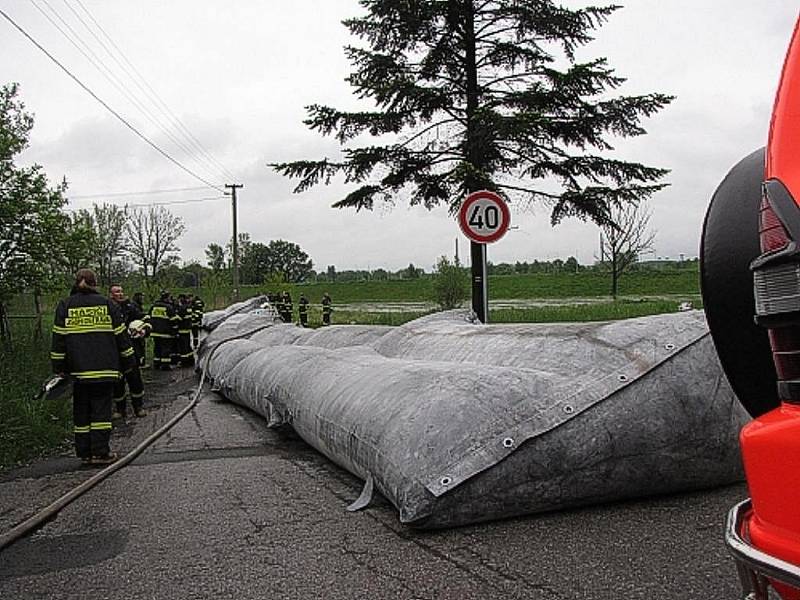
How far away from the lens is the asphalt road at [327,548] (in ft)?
12.7

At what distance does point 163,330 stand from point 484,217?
1022cm

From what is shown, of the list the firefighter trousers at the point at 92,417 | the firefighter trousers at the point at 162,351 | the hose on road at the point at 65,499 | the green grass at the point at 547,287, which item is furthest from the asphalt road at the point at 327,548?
the green grass at the point at 547,287

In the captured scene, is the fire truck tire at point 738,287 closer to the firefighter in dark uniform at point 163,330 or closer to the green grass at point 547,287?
the firefighter in dark uniform at point 163,330

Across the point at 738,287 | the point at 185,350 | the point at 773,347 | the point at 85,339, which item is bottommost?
the point at 185,350

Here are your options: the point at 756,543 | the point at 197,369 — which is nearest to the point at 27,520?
the point at 756,543

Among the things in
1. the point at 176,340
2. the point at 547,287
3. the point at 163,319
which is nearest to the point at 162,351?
the point at 163,319

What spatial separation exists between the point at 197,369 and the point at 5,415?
27.9 ft

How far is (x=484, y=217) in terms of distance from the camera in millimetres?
10711

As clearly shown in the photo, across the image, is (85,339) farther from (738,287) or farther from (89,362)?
(738,287)

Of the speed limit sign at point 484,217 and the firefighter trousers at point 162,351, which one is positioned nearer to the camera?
the speed limit sign at point 484,217

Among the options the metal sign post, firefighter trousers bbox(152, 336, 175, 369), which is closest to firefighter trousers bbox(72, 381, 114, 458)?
the metal sign post

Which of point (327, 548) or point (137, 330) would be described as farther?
point (137, 330)

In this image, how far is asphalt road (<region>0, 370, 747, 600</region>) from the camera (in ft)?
12.7

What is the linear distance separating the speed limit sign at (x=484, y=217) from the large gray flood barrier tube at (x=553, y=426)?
185 inches
